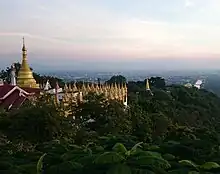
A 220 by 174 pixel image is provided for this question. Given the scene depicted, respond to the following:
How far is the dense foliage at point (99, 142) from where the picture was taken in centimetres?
574

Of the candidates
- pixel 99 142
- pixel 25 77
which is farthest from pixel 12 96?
pixel 99 142

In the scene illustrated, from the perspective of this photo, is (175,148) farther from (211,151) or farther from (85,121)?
(85,121)

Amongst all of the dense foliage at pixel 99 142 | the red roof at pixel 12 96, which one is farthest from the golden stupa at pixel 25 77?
the dense foliage at pixel 99 142

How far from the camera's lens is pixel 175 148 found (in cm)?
762

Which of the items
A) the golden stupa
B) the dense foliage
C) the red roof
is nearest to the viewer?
the dense foliage

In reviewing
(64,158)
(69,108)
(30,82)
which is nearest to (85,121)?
(69,108)

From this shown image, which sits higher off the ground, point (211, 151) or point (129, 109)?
point (211, 151)

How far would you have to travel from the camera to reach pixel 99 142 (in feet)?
28.3

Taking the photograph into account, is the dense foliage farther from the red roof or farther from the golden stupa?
the golden stupa

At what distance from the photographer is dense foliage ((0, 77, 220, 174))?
574 centimetres

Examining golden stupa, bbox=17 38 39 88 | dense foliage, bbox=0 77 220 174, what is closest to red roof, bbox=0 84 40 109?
dense foliage, bbox=0 77 220 174

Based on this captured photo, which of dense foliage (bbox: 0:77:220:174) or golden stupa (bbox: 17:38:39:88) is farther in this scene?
golden stupa (bbox: 17:38:39:88)

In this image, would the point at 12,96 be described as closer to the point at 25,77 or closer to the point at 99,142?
the point at 25,77

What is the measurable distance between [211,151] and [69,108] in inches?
687
